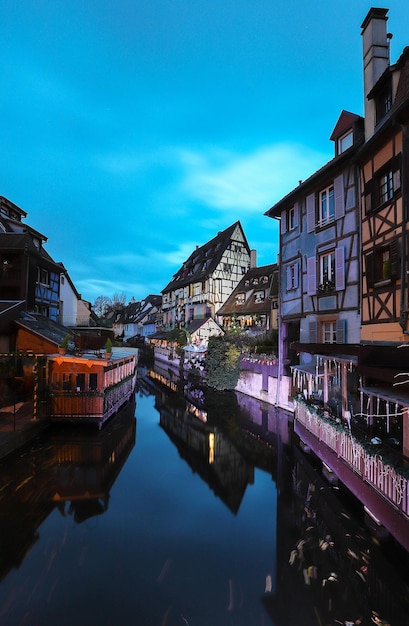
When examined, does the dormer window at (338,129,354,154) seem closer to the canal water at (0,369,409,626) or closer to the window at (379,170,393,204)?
the window at (379,170,393,204)

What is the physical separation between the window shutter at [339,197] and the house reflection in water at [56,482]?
12921mm

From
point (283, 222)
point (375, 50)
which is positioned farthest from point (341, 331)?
point (375, 50)

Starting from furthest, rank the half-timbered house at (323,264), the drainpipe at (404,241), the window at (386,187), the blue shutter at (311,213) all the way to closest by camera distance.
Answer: the blue shutter at (311,213)
the half-timbered house at (323,264)
the window at (386,187)
the drainpipe at (404,241)

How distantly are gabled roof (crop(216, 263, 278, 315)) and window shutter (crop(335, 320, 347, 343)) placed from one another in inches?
513

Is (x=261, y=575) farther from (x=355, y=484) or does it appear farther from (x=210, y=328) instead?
(x=210, y=328)

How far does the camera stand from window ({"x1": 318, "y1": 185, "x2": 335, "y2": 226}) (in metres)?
14.7

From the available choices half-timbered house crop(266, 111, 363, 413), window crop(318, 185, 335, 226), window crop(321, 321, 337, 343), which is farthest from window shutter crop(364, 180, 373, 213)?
window crop(321, 321, 337, 343)

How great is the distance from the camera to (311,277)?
1538 centimetres

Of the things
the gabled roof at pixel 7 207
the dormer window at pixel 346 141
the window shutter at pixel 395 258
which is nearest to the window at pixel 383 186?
the window shutter at pixel 395 258

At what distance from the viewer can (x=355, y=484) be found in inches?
275

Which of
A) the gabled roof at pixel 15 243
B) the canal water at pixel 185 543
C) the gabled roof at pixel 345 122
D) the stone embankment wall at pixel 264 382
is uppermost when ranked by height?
the gabled roof at pixel 345 122

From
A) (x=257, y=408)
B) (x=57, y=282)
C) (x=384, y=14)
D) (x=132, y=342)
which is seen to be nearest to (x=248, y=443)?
(x=257, y=408)

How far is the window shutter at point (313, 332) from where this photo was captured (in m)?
15.2

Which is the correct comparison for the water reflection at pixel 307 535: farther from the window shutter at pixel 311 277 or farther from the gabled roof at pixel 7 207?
the gabled roof at pixel 7 207
